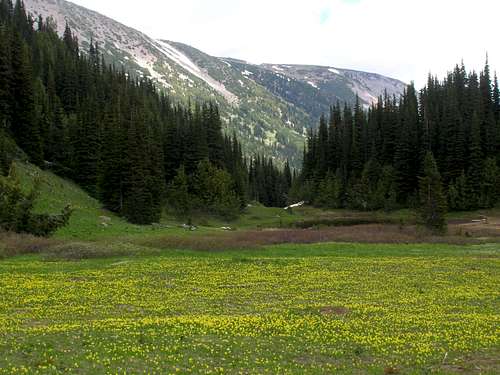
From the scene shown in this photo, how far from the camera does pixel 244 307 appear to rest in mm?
25250

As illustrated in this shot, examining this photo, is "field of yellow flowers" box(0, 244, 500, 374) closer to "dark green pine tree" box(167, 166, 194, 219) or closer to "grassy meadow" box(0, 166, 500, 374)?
"grassy meadow" box(0, 166, 500, 374)

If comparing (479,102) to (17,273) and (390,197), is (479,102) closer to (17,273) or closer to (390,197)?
(390,197)

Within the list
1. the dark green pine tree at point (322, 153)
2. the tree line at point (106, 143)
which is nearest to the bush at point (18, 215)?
the tree line at point (106, 143)

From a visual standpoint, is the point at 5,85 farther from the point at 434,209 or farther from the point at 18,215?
the point at 434,209

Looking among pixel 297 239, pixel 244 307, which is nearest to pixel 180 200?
pixel 297 239

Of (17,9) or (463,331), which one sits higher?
(17,9)

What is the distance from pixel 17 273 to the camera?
3384cm

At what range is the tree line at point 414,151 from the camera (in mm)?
105188

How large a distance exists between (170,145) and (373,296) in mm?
93915

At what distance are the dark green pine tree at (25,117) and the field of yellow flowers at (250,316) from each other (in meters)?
43.9

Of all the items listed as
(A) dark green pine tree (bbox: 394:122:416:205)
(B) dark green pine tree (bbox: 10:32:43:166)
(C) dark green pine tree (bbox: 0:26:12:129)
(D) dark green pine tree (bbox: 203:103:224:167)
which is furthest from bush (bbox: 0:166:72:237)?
(A) dark green pine tree (bbox: 394:122:416:205)

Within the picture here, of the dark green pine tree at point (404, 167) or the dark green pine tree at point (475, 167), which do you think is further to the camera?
the dark green pine tree at point (404, 167)

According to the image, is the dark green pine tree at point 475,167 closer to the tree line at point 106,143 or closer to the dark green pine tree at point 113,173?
the tree line at point 106,143

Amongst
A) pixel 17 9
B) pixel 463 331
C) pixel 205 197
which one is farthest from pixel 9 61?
pixel 17 9
